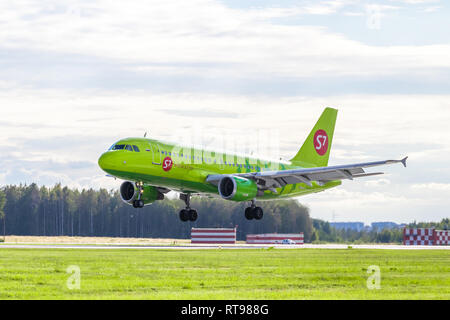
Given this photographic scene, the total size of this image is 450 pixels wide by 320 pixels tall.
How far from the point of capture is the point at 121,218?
183m

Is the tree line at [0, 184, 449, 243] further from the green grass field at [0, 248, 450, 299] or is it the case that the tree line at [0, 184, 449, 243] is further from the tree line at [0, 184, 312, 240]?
the green grass field at [0, 248, 450, 299]

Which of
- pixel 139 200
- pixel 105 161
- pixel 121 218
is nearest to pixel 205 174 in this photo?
pixel 139 200

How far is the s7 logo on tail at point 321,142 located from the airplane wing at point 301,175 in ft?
31.2

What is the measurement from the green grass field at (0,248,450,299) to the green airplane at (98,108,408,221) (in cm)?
1072

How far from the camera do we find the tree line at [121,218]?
145 m

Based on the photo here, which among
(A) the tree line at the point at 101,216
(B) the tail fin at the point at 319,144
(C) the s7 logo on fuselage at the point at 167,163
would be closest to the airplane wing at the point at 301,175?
(C) the s7 logo on fuselage at the point at 167,163

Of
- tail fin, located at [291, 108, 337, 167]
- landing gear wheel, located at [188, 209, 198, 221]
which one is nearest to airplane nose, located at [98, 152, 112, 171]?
landing gear wheel, located at [188, 209, 198, 221]

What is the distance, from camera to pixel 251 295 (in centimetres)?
3005

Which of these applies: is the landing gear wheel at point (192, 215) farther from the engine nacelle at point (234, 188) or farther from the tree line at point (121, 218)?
the tree line at point (121, 218)

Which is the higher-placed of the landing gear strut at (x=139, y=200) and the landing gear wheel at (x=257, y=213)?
the landing gear strut at (x=139, y=200)

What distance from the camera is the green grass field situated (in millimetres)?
30344

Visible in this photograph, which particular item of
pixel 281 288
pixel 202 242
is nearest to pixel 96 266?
pixel 281 288
